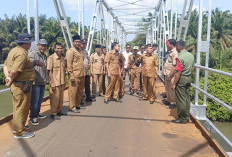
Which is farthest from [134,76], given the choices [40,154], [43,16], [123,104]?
[43,16]

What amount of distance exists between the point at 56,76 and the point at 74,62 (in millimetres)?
630

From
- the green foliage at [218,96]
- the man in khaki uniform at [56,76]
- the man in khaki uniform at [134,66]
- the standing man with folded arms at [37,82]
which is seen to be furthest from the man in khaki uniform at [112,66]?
the green foliage at [218,96]

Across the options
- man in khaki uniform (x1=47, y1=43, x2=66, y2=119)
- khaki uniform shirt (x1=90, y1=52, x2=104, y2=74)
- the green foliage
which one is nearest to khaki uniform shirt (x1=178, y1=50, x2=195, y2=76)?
man in khaki uniform (x1=47, y1=43, x2=66, y2=119)

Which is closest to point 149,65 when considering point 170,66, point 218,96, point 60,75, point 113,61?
point 170,66

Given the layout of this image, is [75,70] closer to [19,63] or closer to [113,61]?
[113,61]

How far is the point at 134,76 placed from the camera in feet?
22.9

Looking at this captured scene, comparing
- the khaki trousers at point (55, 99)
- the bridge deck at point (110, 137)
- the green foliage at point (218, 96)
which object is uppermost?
the khaki trousers at point (55, 99)

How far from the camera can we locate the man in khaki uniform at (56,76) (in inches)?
166

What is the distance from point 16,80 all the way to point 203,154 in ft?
8.94

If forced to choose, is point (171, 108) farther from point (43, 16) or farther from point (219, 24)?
point (43, 16)

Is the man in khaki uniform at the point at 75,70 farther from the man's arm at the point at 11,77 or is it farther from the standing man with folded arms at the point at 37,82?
the man's arm at the point at 11,77

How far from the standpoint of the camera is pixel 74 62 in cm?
478

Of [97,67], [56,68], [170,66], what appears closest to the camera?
[56,68]

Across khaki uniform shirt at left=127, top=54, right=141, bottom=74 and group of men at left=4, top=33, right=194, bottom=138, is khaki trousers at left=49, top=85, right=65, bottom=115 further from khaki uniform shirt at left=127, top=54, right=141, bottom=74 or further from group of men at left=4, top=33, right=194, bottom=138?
khaki uniform shirt at left=127, top=54, right=141, bottom=74
